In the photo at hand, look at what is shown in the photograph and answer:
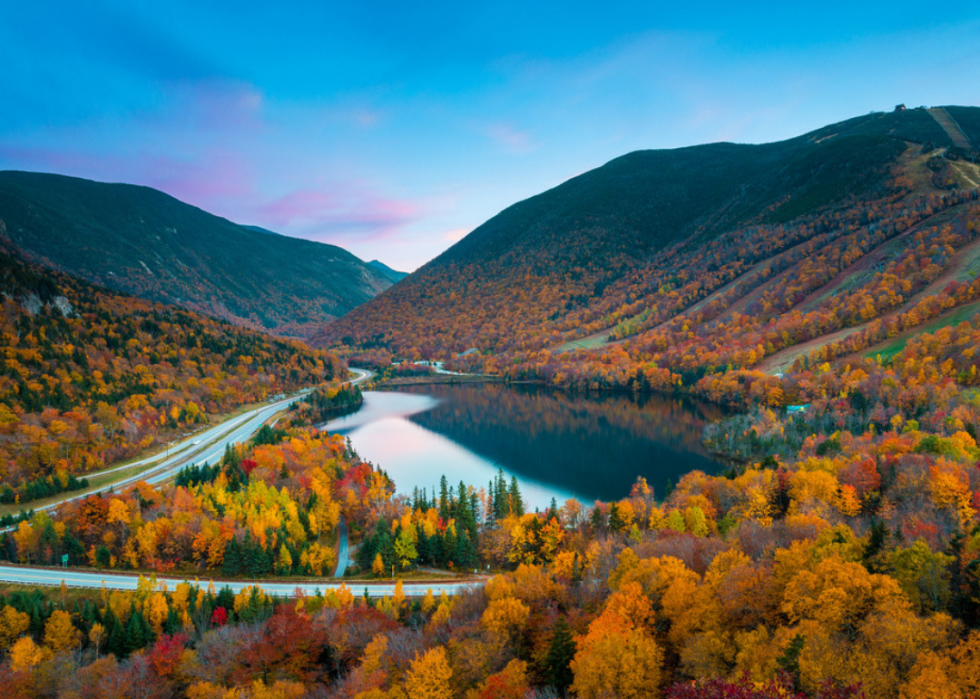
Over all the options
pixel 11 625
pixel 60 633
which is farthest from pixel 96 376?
pixel 60 633

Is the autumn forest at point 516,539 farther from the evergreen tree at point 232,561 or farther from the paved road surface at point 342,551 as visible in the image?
the paved road surface at point 342,551

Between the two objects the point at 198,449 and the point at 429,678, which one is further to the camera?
the point at 198,449

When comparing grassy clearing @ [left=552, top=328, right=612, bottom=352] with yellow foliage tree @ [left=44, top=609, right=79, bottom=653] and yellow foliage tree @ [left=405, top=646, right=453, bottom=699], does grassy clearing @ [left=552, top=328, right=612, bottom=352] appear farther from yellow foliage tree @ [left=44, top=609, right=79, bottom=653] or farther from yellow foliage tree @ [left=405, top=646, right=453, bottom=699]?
yellow foliage tree @ [left=405, top=646, right=453, bottom=699]

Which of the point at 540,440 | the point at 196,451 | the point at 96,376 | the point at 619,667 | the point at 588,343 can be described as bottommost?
the point at 540,440

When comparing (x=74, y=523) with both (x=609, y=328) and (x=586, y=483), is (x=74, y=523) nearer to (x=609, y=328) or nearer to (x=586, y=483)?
(x=586, y=483)

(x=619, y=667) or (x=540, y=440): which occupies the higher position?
(x=619, y=667)

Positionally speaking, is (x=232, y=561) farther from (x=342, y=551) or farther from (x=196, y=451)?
(x=196, y=451)

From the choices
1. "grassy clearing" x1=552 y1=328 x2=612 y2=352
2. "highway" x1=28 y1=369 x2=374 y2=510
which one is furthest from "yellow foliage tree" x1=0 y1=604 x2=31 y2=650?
"grassy clearing" x1=552 y1=328 x2=612 y2=352

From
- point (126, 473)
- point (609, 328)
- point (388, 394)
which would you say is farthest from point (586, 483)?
point (609, 328)
